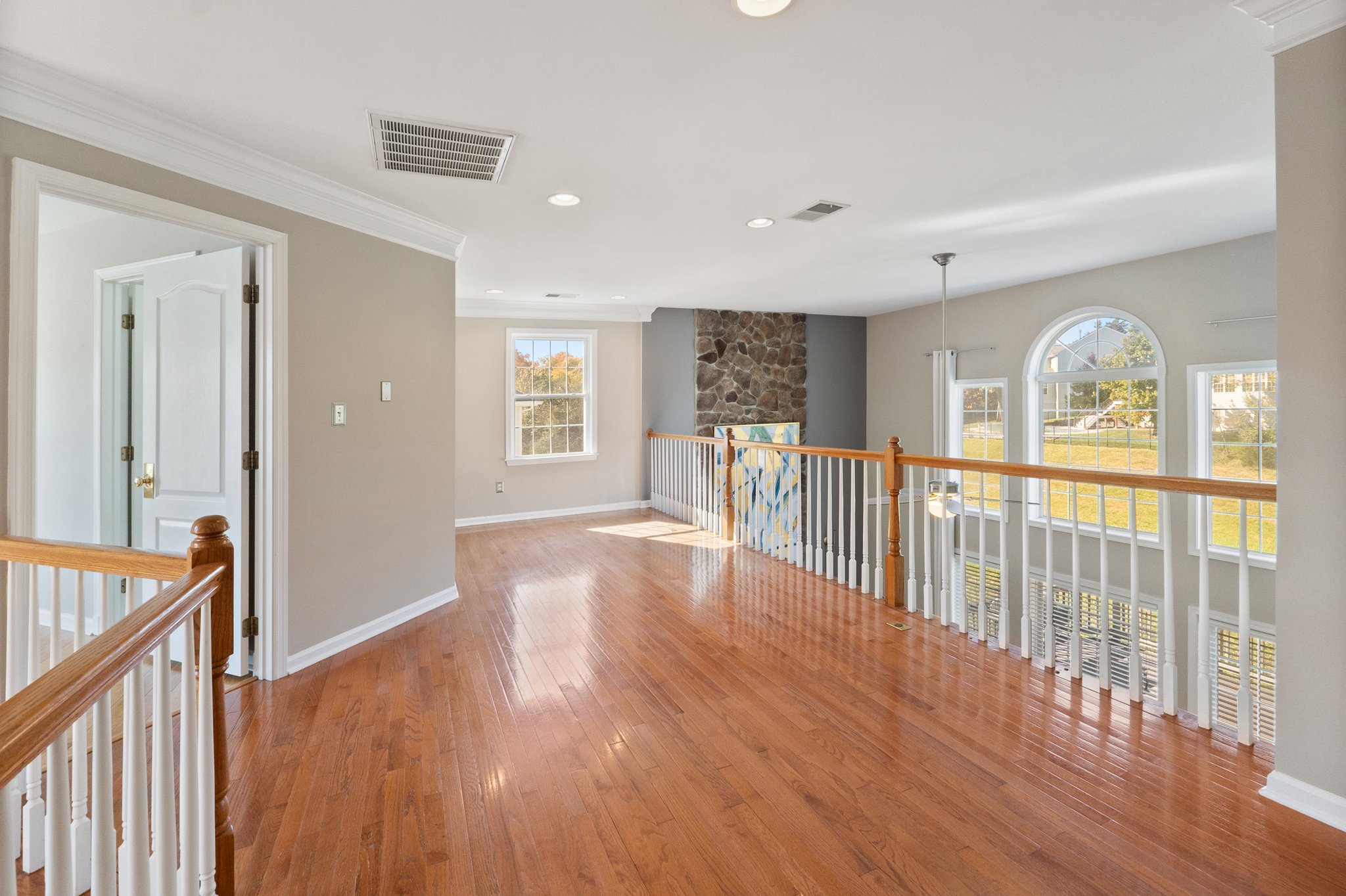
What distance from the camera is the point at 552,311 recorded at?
22.3 feet

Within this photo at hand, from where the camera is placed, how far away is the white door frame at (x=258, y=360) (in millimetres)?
2064

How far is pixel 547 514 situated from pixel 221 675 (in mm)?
5466

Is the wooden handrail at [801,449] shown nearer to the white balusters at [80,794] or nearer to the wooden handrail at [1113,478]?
the wooden handrail at [1113,478]

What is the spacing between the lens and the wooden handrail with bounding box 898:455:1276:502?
83.3 inches

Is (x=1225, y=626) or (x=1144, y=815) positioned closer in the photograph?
(x=1144, y=815)

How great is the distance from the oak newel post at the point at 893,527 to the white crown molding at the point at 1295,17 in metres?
2.28

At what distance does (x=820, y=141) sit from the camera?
105 inches

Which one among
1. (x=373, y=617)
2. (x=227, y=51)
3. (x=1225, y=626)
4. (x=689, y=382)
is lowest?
(x=1225, y=626)

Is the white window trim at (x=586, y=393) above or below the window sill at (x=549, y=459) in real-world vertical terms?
above

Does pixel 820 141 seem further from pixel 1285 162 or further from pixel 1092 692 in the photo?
pixel 1092 692

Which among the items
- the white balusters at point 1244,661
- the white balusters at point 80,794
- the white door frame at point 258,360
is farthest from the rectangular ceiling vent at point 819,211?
the white balusters at point 80,794

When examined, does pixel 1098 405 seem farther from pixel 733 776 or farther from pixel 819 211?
pixel 733 776

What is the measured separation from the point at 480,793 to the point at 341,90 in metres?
2.45

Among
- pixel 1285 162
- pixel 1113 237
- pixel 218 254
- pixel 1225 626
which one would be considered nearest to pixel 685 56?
pixel 1285 162
